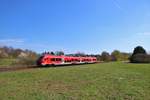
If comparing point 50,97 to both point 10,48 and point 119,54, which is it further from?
point 119,54

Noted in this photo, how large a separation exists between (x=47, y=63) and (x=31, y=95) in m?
35.2

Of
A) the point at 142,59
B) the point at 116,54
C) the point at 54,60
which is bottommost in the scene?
the point at 54,60

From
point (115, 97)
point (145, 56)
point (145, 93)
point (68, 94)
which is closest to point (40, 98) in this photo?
point (68, 94)

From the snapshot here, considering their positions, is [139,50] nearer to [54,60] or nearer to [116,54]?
[116,54]

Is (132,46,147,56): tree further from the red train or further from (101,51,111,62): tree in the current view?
the red train

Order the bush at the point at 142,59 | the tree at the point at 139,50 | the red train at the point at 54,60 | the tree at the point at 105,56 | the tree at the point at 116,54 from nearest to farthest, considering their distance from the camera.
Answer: the red train at the point at 54,60
the bush at the point at 142,59
the tree at the point at 139,50
the tree at the point at 105,56
the tree at the point at 116,54

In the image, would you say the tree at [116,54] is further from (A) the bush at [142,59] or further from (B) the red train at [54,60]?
(B) the red train at [54,60]

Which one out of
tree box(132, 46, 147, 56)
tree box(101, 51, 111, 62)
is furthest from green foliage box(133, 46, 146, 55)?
tree box(101, 51, 111, 62)

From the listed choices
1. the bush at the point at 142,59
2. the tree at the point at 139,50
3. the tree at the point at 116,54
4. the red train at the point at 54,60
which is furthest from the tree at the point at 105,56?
the red train at the point at 54,60

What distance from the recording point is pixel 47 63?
4609 cm

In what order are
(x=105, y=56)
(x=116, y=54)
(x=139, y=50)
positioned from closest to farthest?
(x=139, y=50), (x=105, y=56), (x=116, y=54)

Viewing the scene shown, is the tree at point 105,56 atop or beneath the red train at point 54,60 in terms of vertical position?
atop

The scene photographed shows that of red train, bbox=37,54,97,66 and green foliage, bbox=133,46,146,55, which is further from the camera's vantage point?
green foliage, bbox=133,46,146,55

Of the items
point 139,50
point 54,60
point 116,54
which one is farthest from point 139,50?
point 54,60
